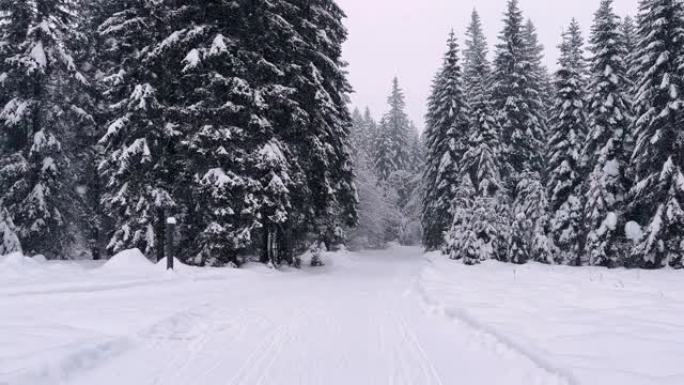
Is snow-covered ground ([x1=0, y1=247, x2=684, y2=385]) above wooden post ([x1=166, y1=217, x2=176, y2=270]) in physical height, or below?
below

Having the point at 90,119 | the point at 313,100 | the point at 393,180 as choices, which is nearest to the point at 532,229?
the point at 313,100

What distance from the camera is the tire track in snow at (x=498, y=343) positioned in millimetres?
5102

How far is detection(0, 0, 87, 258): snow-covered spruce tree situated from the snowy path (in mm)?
14418

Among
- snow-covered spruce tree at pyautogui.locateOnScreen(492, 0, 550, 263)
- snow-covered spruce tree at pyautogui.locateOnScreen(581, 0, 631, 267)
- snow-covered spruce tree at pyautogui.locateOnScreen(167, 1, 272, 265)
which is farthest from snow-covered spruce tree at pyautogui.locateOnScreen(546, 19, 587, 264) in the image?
snow-covered spruce tree at pyautogui.locateOnScreen(167, 1, 272, 265)

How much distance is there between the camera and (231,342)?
7363 millimetres

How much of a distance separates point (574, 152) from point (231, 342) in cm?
2693

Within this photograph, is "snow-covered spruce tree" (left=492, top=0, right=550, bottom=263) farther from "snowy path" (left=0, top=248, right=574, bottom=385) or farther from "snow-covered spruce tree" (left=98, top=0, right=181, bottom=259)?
"snowy path" (left=0, top=248, right=574, bottom=385)

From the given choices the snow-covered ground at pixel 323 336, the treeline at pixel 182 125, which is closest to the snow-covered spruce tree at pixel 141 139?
the treeline at pixel 182 125

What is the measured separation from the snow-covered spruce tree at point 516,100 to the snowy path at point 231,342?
2780 centimetres

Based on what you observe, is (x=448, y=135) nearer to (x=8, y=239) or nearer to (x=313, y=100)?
(x=313, y=100)

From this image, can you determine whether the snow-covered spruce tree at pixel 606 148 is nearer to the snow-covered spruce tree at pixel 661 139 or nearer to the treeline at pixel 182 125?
the snow-covered spruce tree at pixel 661 139

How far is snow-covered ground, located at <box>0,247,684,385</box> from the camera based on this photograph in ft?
17.8

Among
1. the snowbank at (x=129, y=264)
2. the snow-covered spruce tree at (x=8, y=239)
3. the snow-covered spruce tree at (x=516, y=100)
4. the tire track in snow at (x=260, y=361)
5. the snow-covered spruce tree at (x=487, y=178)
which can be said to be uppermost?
the snow-covered spruce tree at (x=516, y=100)

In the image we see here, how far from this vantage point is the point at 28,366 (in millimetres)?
4863
